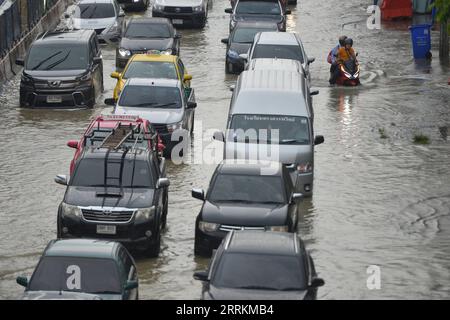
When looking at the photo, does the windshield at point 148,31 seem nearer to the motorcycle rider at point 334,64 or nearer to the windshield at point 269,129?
the motorcycle rider at point 334,64

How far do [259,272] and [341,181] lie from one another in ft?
34.3

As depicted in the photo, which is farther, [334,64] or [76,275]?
[334,64]

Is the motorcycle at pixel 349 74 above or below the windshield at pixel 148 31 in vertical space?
below

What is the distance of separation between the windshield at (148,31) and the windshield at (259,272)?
23743 mm

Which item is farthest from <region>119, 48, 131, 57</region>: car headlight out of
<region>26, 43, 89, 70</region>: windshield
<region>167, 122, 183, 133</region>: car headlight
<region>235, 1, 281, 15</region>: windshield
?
<region>167, 122, 183, 133</region>: car headlight

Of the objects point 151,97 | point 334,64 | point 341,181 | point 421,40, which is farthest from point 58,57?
point 421,40

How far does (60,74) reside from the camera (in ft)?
114

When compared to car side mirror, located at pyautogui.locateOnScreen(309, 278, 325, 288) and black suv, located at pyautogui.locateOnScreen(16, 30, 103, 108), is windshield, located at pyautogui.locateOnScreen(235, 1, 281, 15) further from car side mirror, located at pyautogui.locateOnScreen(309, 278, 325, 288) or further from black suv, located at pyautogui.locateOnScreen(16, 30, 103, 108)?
car side mirror, located at pyautogui.locateOnScreen(309, 278, 325, 288)

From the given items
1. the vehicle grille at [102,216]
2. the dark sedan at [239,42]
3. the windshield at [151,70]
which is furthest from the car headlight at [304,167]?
the dark sedan at [239,42]

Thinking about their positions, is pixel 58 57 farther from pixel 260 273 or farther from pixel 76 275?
pixel 260 273

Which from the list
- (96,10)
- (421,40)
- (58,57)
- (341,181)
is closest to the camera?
(341,181)

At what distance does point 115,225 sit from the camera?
846 inches

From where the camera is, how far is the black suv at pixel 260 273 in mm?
17141
